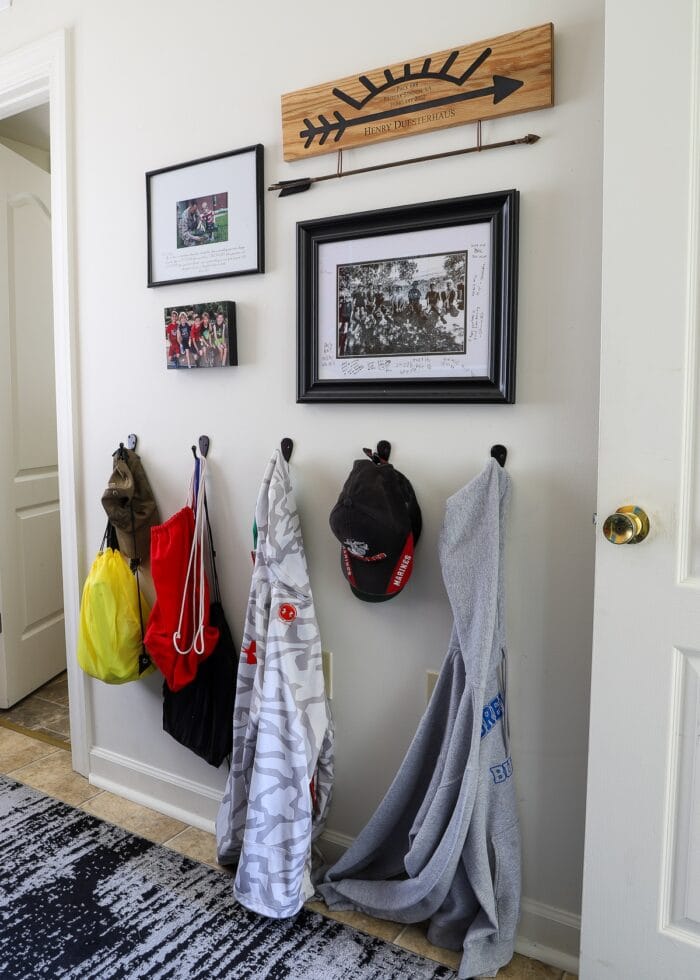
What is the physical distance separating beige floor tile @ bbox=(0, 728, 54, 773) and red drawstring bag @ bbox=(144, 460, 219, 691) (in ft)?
2.96

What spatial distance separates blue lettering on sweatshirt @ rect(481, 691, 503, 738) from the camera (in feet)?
5.00

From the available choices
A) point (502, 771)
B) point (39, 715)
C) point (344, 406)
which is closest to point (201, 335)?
point (344, 406)

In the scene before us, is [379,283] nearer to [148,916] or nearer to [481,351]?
[481,351]

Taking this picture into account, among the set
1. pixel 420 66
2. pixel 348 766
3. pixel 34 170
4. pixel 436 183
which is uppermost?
pixel 34 170

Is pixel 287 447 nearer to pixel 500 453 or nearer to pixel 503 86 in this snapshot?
pixel 500 453

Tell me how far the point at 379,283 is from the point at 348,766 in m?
1.14

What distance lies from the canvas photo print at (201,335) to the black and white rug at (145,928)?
4.20 ft

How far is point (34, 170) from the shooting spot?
296 cm

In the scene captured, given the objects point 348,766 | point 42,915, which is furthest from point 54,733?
point 348,766

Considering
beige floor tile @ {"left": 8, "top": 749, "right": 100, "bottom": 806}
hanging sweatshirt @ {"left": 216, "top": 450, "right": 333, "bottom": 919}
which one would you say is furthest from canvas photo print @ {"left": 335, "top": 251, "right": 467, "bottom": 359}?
beige floor tile @ {"left": 8, "top": 749, "right": 100, "bottom": 806}

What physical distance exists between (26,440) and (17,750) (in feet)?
3.78

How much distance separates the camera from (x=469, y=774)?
1.50m

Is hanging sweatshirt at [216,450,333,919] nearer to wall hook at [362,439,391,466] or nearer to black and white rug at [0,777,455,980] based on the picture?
black and white rug at [0,777,455,980]

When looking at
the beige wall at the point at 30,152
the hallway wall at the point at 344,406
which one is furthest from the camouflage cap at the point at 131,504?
the beige wall at the point at 30,152
